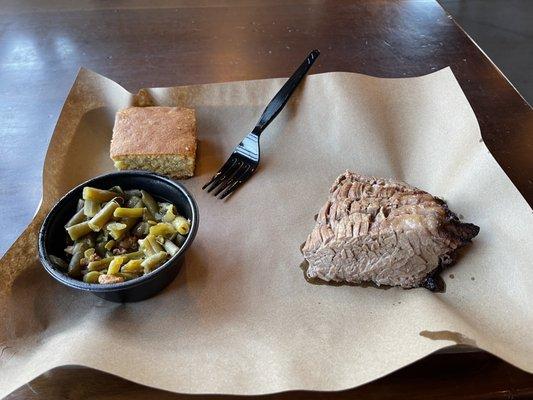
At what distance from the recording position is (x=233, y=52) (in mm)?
2664

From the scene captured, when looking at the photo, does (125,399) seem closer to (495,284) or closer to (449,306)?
(449,306)

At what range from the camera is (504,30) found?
5109 millimetres

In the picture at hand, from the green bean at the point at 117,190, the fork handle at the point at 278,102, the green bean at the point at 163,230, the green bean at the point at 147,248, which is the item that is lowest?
the green bean at the point at 147,248

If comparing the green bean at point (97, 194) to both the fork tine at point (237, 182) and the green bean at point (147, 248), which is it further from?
the fork tine at point (237, 182)

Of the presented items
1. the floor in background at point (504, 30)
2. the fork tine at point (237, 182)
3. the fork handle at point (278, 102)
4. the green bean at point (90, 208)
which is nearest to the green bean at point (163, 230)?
the green bean at point (90, 208)

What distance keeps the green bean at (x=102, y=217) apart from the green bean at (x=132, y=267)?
0.60 feet

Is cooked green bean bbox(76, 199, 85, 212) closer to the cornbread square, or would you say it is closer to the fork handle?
the cornbread square

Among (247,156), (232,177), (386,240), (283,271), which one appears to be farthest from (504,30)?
(283,271)

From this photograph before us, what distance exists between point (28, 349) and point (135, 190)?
0.65 m

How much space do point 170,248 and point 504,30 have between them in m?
4.86

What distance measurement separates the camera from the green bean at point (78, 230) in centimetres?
165

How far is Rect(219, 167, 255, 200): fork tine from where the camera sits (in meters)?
2.01

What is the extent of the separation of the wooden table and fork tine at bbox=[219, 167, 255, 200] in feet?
2.18

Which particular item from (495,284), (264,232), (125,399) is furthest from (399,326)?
(125,399)
